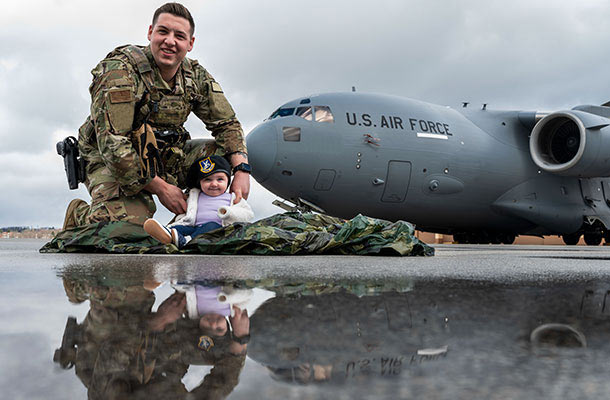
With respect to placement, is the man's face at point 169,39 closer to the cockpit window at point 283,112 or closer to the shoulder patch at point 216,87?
the shoulder patch at point 216,87

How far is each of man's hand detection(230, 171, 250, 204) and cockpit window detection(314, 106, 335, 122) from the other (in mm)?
2748

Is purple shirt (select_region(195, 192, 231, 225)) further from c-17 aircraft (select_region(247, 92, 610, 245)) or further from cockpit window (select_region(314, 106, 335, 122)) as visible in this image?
cockpit window (select_region(314, 106, 335, 122))

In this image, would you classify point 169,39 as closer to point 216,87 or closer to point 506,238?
point 216,87

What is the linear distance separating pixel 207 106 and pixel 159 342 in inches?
110

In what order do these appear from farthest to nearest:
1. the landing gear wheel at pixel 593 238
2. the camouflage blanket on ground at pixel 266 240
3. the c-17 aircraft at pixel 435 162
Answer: the landing gear wheel at pixel 593 238, the c-17 aircraft at pixel 435 162, the camouflage blanket on ground at pixel 266 240

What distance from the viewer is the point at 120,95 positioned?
2539mm

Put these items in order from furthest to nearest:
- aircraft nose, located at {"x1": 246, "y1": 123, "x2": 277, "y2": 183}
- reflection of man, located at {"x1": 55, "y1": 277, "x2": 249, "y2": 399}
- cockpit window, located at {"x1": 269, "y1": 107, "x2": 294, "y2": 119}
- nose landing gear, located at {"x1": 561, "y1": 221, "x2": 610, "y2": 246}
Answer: nose landing gear, located at {"x1": 561, "y1": 221, "x2": 610, "y2": 246}
cockpit window, located at {"x1": 269, "y1": 107, "x2": 294, "y2": 119}
aircraft nose, located at {"x1": 246, "y1": 123, "x2": 277, "y2": 183}
reflection of man, located at {"x1": 55, "y1": 277, "x2": 249, "y2": 399}

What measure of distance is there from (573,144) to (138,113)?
5.82 meters

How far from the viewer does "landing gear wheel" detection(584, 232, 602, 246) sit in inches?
318

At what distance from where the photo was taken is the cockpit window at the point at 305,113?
5484 millimetres

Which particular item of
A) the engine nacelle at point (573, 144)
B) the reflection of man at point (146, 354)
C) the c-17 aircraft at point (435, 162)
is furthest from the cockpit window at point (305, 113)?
the reflection of man at point (146, 354)

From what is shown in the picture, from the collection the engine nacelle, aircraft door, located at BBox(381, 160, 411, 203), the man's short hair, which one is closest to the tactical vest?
the man's short hair

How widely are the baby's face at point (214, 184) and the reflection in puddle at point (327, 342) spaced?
75.5 inches

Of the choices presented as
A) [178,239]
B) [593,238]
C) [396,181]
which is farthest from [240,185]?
[593,238]
